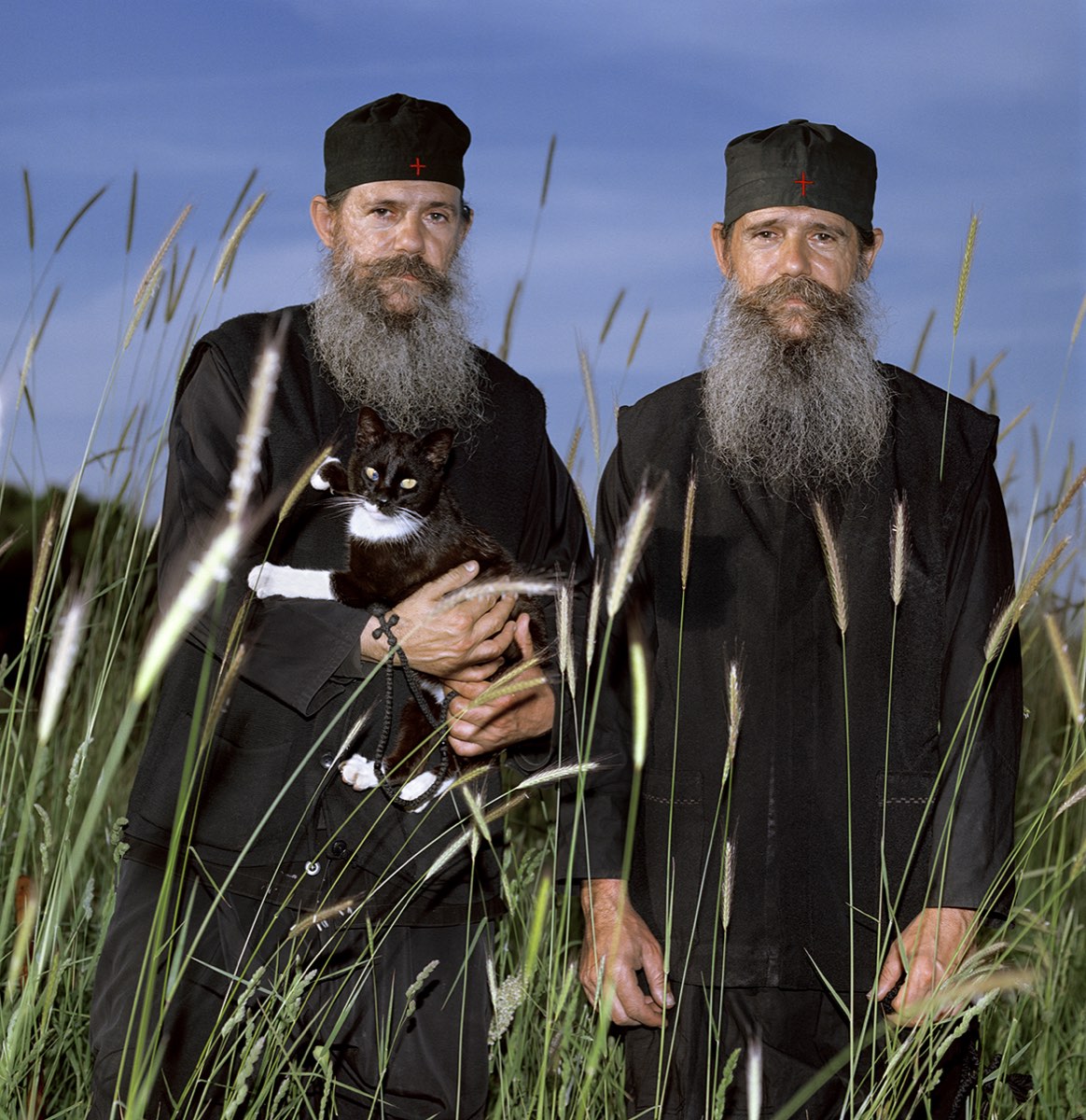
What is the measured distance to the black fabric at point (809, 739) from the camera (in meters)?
2.49

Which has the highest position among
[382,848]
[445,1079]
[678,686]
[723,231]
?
[723,231]

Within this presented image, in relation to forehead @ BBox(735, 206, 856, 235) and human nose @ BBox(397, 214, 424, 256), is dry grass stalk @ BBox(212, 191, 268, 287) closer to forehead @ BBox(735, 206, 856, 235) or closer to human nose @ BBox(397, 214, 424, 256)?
human nose @ BBox(397, 214, 424, 256)

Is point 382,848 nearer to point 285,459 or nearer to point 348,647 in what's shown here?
point 348,647

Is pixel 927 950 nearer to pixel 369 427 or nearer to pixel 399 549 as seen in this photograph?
pixel 399 549

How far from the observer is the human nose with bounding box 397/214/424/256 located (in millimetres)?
2650

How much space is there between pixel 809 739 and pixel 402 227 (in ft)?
4.51

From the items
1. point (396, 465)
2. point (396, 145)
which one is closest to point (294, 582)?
point (396, 465)

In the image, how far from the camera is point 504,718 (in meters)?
2.34

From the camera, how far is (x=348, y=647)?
2.22m

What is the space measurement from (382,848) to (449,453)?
32.6 inches

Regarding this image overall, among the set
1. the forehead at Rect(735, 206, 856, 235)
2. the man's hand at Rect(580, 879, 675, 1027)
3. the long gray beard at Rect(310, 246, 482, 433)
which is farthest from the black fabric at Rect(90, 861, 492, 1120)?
the forehead at Rect(735, 206, 856, 235)

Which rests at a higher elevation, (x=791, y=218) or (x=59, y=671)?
(x=791, y=218)

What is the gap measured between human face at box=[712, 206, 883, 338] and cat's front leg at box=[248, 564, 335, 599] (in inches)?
46.0

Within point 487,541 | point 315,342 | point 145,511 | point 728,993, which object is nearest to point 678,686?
point 487,541
